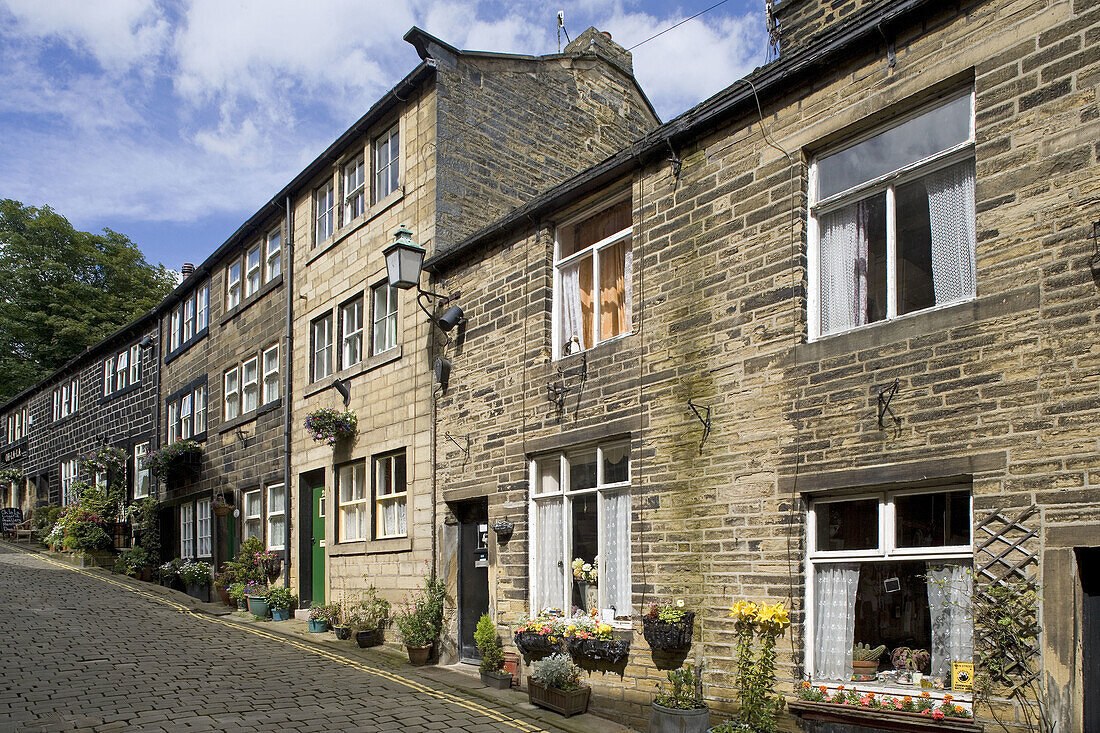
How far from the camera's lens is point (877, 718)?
22.2 ft

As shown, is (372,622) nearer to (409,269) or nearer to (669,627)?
(409,269)

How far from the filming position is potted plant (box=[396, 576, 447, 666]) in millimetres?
12711

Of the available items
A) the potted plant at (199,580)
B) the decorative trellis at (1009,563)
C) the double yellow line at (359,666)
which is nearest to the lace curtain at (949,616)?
the decorative trellis at (1009,563)

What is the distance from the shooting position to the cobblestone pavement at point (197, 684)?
351 inches

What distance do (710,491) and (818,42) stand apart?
4204 millimetres

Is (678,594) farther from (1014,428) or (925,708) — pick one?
(1014,428)

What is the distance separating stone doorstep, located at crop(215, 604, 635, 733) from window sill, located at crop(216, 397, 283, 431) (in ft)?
14.0

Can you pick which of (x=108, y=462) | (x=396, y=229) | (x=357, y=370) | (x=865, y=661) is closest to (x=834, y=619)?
(x=865, y=661)

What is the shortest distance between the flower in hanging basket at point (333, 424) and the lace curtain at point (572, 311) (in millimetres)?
5675

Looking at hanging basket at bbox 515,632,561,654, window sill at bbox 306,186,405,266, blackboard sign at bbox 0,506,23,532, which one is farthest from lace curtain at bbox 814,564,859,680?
blackboard sign at bbox 0,506,23,532

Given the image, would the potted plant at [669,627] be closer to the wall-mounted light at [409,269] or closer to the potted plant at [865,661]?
the potted plant at [865,661]

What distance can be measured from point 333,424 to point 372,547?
7.44ft

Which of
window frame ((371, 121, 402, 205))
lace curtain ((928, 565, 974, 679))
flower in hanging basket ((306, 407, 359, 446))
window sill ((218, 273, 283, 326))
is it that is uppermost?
window frame ((371, 121, 402, 205))

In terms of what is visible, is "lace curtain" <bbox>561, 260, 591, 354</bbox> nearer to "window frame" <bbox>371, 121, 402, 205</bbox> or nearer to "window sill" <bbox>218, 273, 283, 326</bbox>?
"window frame" <bbox>371, 121, 402, 205</bbox>
